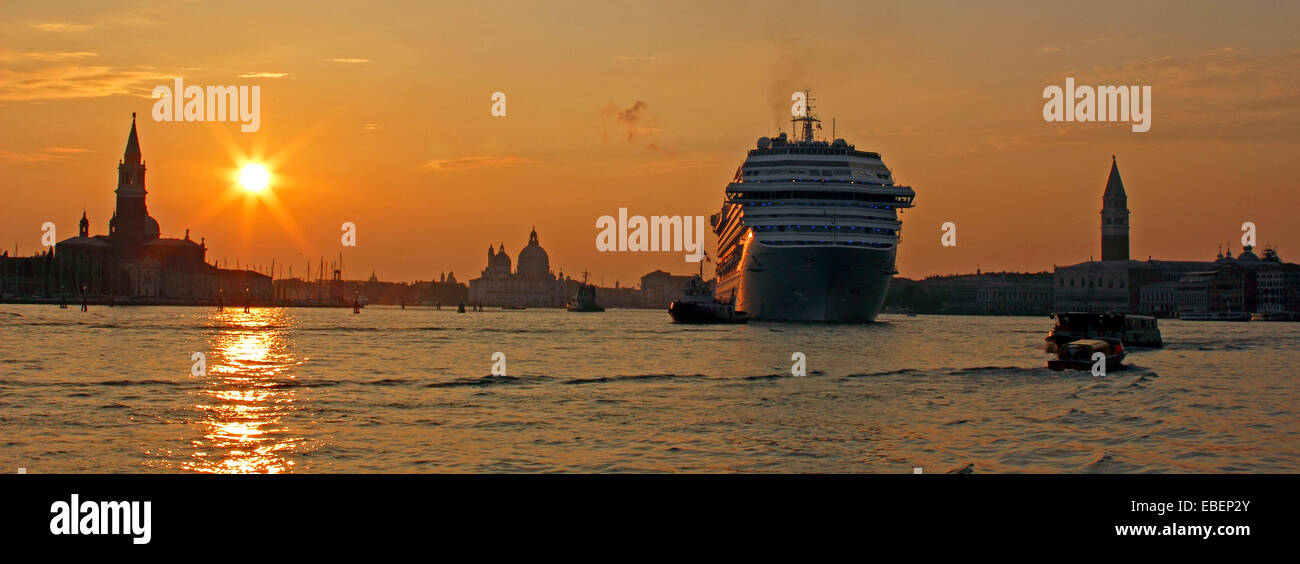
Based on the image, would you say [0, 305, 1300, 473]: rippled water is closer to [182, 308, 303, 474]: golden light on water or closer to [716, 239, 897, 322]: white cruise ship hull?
[182, 308, 303, 474]: golden light on water

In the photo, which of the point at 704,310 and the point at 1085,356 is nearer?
the point at 1085,356

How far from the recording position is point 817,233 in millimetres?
87250

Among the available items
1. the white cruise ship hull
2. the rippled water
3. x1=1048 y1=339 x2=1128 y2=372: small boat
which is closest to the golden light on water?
the rippled water

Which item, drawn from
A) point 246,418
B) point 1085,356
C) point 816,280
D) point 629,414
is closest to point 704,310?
point 816,280

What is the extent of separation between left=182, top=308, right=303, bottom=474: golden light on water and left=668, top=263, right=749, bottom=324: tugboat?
58.8m

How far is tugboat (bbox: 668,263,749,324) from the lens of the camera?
103938 mm

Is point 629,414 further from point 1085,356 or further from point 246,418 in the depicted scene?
point 1085,356

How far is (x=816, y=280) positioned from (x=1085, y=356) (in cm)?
4119

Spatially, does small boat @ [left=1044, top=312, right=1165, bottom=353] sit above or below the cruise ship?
below

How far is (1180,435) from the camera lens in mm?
23547

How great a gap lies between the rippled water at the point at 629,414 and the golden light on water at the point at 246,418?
0.29ft
